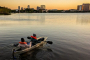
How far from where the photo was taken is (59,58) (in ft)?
44.4

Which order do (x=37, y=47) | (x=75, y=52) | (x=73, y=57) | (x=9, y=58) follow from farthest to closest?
(x=37, y=47) → (x=75, y=52) → (x=73, y=57) → (x=9, y=58)

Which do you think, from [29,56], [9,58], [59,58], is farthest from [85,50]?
[9,58]

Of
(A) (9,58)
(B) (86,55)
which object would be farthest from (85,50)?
(A) (9,58)

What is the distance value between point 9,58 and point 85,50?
10561 millimetres

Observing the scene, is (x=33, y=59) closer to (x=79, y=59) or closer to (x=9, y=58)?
(x=9, y=58)

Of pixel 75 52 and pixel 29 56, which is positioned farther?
pixel 75 52

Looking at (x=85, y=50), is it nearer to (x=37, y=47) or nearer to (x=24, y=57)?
(x=37, y=47)

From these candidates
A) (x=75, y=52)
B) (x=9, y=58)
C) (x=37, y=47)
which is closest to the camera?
(x=9, y=58)

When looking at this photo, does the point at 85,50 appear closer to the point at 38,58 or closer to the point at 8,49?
the point at 38,58

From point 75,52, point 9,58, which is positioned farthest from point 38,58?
point 75,52

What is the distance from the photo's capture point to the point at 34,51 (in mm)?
15641

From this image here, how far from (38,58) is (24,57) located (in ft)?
5.76

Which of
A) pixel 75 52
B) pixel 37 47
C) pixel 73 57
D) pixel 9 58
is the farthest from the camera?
pixel 37 47

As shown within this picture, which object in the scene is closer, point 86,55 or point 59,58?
point 59,58
